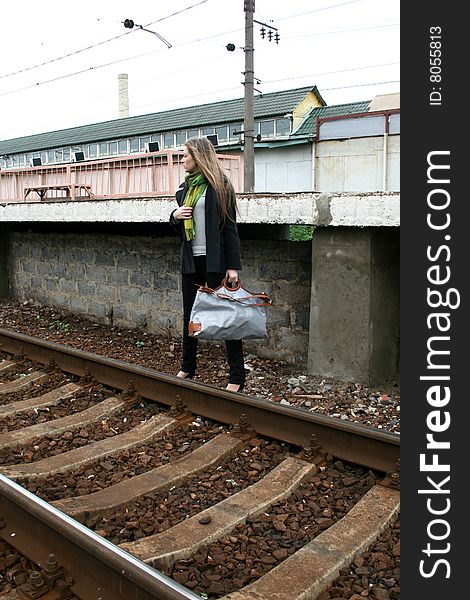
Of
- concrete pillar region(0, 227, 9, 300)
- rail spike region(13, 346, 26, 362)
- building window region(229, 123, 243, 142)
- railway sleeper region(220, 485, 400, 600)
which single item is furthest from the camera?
building window region(229, 123, 243, 142)

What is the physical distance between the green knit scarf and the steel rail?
1.13m

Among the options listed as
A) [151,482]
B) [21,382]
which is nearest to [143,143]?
[21,382]

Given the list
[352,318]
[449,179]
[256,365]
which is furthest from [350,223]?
[449,179]

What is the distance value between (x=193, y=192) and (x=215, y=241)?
458 millimetres

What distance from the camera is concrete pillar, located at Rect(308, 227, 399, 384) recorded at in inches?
227

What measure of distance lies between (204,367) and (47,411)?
6.46 feet

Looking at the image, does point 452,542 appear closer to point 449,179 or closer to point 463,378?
point 463,378

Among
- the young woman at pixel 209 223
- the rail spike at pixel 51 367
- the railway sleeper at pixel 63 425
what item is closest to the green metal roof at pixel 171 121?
the rail spike at pixel 51 367

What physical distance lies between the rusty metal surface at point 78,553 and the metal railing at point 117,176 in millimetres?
6017

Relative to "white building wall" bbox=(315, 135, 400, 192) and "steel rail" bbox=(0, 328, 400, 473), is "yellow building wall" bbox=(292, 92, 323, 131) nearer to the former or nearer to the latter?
"white building wall" bbox=(315, 135, 400, 192)

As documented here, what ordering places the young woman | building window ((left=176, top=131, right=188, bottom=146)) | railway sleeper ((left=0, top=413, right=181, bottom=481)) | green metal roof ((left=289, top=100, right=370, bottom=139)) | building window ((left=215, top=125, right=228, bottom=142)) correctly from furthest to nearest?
building window ((left=176, top=131, right=188, bottom=146)) < building window ((left=215, top=125, right=228, bottom=142)) < green metal roof ((left=289, top=100, right=370, bottom=139)) < the young woman < railway sleeper ((left=0, top=413, right=181, bottom=481))

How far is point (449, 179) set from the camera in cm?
205

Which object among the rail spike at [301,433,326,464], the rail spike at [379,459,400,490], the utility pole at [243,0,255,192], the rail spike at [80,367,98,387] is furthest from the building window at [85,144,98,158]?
the rail spike at [379,459,400,490]

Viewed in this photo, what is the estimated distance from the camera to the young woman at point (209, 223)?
5.12m
